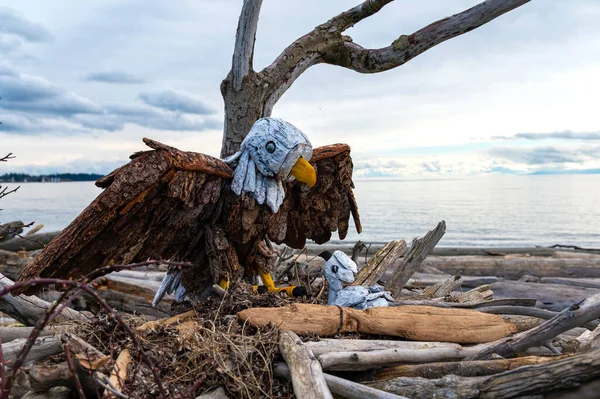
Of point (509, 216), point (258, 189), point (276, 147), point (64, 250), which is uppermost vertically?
point (276, 147)

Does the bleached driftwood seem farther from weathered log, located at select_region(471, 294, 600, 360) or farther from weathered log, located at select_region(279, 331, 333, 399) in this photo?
weathered log, located at select_region(279, 331, 333, 399)

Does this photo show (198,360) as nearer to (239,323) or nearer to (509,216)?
(239,323)

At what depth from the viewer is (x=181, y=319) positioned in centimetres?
395

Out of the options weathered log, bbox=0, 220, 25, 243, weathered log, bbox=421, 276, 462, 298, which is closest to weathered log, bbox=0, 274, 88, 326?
weathered log, bbox=0, 220, 25, 243

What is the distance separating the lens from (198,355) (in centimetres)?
324

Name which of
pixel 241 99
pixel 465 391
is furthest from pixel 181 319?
pixel 241 99

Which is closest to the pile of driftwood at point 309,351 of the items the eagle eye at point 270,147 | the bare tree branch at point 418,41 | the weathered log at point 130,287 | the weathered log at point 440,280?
the eagle eye at point 270,147

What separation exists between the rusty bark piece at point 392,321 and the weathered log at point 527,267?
237 inches

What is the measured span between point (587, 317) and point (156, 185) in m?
2.98

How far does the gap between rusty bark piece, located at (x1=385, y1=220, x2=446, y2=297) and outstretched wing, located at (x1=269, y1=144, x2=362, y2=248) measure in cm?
74

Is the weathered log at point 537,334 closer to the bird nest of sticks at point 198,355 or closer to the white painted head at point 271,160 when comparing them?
the bird nest of sticks at point 198,355

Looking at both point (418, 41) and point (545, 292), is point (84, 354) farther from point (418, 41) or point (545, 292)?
point (545, 292)

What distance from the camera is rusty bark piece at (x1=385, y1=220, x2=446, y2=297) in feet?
18.2

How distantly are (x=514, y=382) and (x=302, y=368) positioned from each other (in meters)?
1.07
